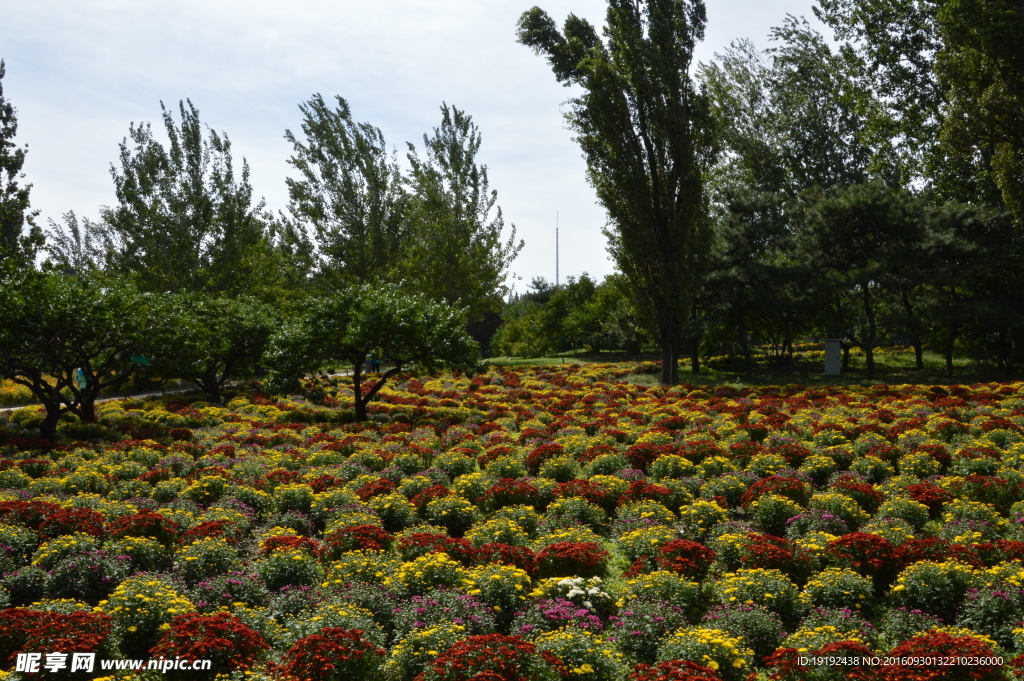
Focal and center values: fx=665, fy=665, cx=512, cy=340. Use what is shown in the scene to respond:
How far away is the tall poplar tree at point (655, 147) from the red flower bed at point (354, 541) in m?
21.9

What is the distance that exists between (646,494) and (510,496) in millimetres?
2401

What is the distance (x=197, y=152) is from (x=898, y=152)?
39820mm

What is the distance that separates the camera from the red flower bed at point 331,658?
6020 mm

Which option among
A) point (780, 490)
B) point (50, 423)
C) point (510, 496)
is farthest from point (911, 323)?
point (50, 423)

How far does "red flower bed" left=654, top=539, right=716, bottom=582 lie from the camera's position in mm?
8414

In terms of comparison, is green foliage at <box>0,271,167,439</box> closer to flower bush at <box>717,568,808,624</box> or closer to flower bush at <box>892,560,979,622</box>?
flower bush at <box>717,568,808,624</box>

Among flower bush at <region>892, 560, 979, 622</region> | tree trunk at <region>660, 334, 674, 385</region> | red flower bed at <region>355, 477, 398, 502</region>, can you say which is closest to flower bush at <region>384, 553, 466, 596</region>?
red flower bed at <region>355, 477, 398, 502</region>

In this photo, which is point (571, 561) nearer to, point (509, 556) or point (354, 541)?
point (509, 556)

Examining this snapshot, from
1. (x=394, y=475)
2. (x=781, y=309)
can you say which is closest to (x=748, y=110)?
(x=781, y=309)

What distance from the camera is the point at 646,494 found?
11.5m

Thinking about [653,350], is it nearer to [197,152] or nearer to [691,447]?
[197,152]

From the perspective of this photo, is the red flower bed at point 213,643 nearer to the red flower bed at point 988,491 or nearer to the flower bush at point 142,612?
the flower bush at point 142,612

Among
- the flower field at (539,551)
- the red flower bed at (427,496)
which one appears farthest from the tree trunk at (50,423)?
the red flower bed at (427,496)

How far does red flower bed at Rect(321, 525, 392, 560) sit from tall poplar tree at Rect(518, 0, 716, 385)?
21.9 meters
